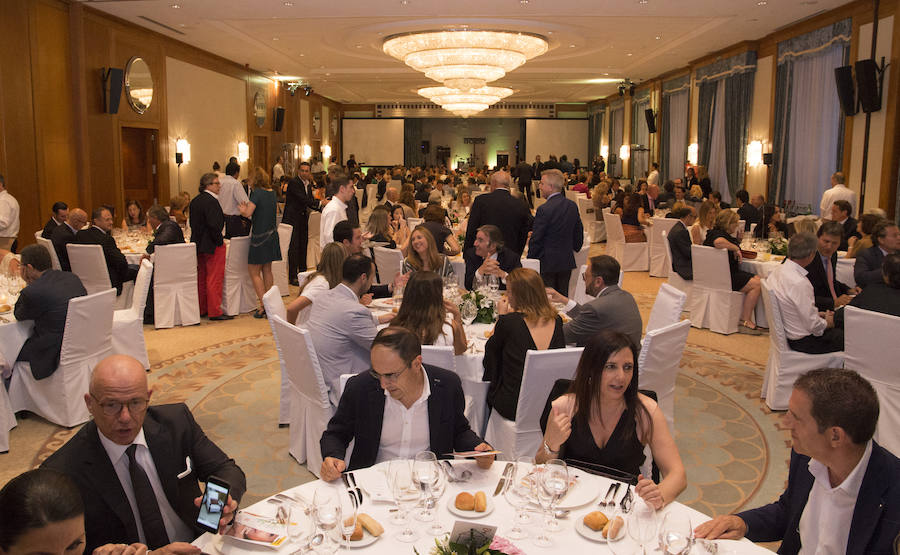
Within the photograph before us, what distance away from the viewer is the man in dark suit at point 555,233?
6984 mm

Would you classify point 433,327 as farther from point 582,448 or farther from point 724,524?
point 724,524

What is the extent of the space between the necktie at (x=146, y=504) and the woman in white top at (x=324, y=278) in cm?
256

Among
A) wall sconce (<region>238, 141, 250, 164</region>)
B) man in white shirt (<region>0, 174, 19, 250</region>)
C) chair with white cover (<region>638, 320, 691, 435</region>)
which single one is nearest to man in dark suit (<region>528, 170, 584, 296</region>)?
chair with white cover (<region>638, 320, 691, 435</region>)

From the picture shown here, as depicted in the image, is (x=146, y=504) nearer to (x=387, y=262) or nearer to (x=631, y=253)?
(x=387, y=262)

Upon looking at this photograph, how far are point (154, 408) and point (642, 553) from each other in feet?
5.40

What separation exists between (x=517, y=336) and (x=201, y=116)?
40.7ft

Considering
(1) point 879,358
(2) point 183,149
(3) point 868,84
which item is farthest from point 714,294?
(2) point 183,149

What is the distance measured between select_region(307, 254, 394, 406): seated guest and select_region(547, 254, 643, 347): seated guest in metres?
1.21

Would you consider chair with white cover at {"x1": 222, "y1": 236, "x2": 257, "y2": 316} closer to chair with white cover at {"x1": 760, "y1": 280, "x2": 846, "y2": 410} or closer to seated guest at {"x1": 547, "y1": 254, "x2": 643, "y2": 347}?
seated guest at {"x1": 547, "y1": 254, "x2": 643, "y2": 347}

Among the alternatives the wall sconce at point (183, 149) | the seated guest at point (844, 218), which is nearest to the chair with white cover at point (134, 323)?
the seated guest at point (844, 218)

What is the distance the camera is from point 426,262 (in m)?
5.80

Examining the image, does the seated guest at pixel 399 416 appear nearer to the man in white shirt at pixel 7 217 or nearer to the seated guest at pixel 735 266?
the seated guest at pixel 735 266

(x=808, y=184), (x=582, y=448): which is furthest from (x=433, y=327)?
(x=808, y=184)

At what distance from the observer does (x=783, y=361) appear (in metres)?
5.36
